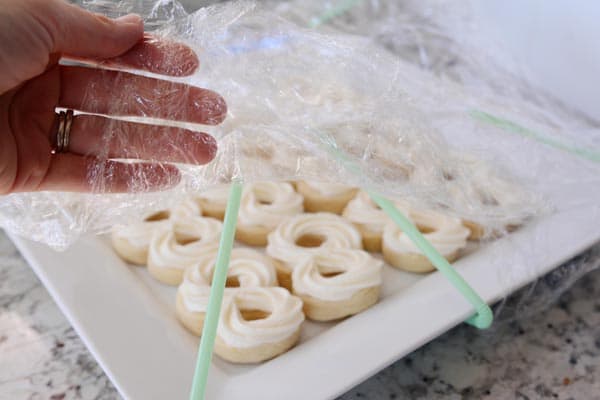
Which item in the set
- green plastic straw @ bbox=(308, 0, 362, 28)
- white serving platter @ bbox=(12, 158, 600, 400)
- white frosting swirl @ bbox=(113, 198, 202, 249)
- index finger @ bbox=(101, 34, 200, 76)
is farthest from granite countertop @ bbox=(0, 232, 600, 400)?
green plastic straw @ bbox=(308, 0, 362, 28)

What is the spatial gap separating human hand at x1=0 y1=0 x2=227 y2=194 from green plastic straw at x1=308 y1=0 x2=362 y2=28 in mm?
→ 1143

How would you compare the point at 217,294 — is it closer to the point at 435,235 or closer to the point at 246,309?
A: the point at 246,309

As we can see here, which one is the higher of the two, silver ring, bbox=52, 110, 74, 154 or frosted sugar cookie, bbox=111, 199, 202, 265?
silver ring, bbox=52, 110, 74, 154

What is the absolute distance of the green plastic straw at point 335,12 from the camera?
6.66 ft

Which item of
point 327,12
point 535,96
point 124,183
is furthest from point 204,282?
point 327,12

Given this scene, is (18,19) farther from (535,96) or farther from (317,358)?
(535,96)

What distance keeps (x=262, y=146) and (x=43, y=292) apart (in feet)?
1.71

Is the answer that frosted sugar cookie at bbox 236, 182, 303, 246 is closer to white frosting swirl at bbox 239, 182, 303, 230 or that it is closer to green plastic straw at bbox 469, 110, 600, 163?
white frosting swirl at bbox 239, 182, 303, 230

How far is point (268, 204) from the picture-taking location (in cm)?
131

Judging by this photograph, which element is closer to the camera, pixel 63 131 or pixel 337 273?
pixel 63 131

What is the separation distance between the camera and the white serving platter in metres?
A: 0.90

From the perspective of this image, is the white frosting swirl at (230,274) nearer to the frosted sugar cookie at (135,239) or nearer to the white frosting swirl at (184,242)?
the white frosting swirl at (184,242)

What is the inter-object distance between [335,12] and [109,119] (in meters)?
1.30

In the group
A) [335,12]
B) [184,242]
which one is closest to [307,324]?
[184,242]
